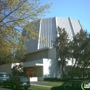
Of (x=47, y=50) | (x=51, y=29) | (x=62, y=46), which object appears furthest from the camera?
(x=51, y=29)

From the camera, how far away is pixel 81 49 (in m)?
43.7

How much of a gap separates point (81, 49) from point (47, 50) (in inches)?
393

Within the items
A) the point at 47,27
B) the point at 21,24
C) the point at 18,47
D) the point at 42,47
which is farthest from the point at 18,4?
the point at 47,27

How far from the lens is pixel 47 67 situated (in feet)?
148

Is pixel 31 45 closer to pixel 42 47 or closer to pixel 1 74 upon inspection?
pixel 42 47

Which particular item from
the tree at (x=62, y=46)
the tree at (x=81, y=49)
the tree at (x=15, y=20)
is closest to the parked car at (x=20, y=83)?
the tree at (x=15, y=20)

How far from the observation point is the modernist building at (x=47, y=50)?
44.8m

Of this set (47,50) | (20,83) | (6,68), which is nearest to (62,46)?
(47,50)

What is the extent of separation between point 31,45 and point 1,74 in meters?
27.0

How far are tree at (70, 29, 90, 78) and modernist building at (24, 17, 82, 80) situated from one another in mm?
5005

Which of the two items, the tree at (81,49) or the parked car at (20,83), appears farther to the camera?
the tree at (81,49)

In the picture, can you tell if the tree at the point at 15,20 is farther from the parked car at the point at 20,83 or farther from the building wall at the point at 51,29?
the building wall at the point at 51,29

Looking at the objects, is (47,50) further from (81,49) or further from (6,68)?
(6,68)

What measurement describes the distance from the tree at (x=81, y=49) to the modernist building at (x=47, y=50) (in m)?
5.01
